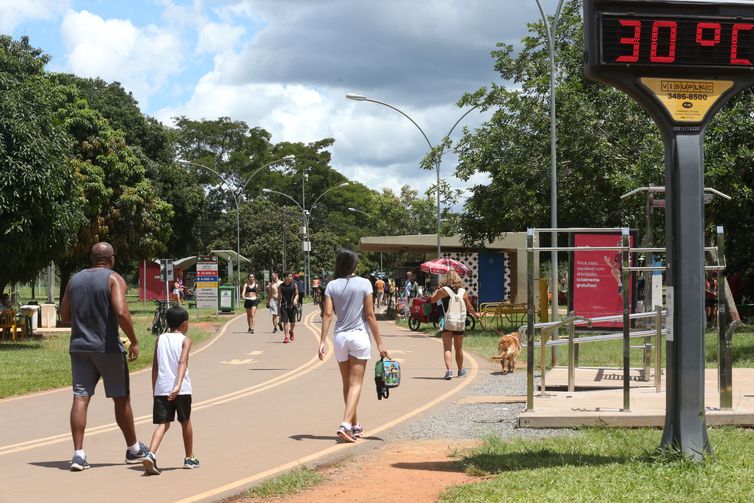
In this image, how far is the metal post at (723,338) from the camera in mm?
9883

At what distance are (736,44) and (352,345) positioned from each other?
4.32 m

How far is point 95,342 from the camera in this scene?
876 centimetres

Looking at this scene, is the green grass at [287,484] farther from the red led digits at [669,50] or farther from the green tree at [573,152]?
the green tree at [573,152]

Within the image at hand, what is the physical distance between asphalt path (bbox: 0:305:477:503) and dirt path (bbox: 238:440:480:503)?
485 millimetres

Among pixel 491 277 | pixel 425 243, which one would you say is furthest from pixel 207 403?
pixel 491 277

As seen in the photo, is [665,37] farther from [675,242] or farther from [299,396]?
[299,396]

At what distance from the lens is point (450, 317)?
16500 mm

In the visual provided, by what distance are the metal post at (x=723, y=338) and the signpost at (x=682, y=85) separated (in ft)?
5.59

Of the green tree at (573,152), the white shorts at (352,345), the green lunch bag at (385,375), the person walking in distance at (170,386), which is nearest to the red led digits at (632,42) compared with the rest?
A: the white shorts at (352,345)

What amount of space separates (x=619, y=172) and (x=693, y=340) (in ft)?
64.8

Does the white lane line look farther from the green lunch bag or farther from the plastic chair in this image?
the plastic chair

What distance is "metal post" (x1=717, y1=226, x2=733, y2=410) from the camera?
988cm

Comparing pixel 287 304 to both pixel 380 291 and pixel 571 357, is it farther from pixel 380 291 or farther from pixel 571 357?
pixel 380 291

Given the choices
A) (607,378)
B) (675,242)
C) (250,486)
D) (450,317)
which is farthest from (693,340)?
(450,317)
